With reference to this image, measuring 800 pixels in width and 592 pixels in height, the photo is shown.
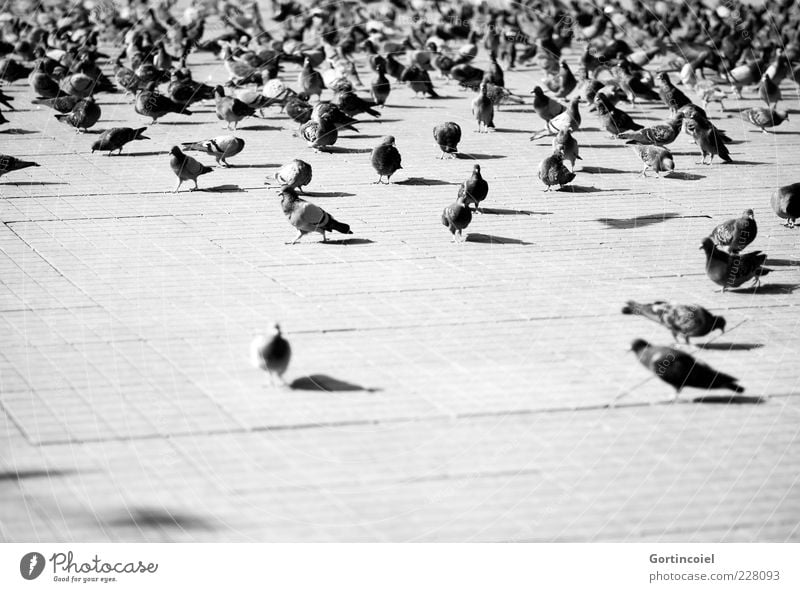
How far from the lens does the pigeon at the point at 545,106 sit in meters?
17.8

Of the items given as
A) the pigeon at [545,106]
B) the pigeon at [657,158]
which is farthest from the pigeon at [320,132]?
the pigeon at [657,158]

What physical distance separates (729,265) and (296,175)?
218 inches

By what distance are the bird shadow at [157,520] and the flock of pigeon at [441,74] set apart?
1.73m

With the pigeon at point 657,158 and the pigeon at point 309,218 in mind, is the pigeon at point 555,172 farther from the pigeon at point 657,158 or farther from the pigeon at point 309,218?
the pigeon at point 309,218

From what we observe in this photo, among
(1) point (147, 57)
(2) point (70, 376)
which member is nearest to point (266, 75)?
(1) point (147, 57)

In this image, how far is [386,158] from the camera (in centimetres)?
1430

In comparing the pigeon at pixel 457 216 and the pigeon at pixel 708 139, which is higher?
the pigeon at pixel 457 216

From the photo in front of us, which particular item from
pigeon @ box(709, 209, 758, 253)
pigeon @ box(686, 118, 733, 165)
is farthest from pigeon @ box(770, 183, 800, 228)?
pigeon @ box(686, 118, 733, 165)

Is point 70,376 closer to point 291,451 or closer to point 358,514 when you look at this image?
point 291,451

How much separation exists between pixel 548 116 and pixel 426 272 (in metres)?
7.95

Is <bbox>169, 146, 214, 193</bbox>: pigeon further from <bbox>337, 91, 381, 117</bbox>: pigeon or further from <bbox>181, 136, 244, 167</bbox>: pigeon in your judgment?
<bbox>337, 91, 381, 117</bbox>: pigeon

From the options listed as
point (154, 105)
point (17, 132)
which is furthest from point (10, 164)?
point (154, 105)

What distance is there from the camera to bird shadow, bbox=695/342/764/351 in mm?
8945

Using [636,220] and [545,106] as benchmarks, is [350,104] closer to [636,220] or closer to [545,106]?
[545,106]
